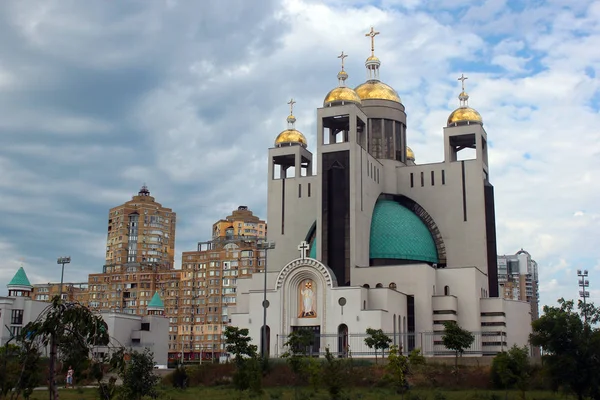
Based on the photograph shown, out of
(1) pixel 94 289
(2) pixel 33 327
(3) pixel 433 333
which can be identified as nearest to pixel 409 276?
(3) pixel 433 333

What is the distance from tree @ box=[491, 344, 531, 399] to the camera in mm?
28984

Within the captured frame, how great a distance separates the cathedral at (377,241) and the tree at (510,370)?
395 inches

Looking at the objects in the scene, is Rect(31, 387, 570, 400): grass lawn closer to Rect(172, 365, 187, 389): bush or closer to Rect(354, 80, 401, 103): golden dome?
Rect(172, 365, 187, 389): bush

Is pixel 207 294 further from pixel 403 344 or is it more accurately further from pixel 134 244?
pixel 403 344

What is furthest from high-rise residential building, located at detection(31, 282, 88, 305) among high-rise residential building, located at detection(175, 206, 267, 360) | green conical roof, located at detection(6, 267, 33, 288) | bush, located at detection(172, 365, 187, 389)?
bush, located at detection(172, 365, 187, 389)

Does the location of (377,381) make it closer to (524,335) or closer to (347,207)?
(347,207)

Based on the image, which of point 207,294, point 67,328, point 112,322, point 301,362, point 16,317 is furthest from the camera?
point 207,294

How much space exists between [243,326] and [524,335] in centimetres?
1871

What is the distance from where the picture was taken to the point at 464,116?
54000 mm

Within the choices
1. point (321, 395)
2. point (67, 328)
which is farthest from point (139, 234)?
point (67, 328)

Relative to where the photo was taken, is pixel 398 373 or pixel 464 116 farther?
pixel 464 116

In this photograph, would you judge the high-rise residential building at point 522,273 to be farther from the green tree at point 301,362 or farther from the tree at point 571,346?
the tree at point 571,346

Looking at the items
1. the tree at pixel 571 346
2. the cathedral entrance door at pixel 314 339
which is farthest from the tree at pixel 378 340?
the tree at pixel 571 346

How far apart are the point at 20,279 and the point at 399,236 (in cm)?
3447
